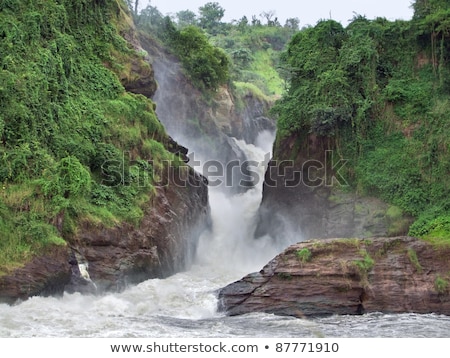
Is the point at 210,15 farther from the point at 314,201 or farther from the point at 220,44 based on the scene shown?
the point at 314,201

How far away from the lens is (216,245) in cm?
3119

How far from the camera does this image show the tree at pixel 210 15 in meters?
82.2

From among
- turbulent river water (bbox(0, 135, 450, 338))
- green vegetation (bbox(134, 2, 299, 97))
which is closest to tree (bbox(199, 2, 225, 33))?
green vegetation (bbox(134, 2, 299, 97))

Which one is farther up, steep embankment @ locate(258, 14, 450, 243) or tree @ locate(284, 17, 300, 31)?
tree @ locate(284, 17, 300, 31)

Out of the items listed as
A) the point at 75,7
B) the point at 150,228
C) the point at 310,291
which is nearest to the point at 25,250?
the point at 150,228

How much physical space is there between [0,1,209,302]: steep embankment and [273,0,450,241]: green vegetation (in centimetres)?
721

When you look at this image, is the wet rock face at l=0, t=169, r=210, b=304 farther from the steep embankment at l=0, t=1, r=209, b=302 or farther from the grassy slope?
the grassy slope

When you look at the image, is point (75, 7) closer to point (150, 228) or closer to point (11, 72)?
point (11, 72)

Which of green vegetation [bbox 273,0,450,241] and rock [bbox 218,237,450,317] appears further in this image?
green vegetation [bbox 273,0,450,241]

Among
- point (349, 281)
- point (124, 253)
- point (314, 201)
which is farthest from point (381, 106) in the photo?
point (124, 253)

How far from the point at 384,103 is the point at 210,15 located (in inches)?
2313

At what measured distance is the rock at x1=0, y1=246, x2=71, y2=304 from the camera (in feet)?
55.7

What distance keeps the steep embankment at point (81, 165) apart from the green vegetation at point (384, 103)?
721cm

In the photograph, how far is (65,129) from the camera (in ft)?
74.4
